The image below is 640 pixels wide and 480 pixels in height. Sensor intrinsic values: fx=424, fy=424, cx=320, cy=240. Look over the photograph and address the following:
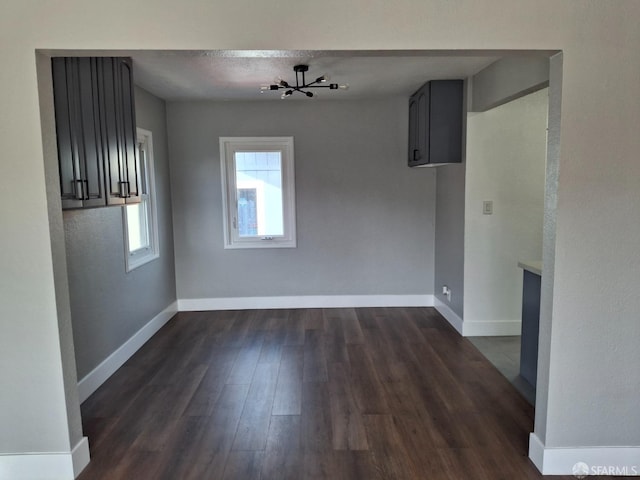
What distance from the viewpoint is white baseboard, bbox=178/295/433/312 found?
16.2 feet

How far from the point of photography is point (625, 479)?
207 cm

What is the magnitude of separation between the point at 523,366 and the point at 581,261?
144 cm

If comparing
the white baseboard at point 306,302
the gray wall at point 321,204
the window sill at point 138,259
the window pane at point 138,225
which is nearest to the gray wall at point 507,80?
the gray wall at point 321,204

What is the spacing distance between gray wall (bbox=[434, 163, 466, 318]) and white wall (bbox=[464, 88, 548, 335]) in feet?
0.38

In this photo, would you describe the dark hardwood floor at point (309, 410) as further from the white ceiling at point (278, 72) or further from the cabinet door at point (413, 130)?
the white ceiling at point (278, 72)

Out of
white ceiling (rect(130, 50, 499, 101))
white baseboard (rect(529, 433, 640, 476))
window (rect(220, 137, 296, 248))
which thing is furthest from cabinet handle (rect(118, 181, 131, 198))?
white baseboard (rect(529, 433, 640, 476))

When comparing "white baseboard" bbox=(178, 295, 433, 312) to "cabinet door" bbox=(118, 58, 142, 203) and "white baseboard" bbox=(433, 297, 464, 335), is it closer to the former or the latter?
"white baseboard" bbox=(433, 297, 464, 335)

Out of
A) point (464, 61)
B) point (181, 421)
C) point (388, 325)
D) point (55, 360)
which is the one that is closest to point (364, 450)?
point (181, 421)

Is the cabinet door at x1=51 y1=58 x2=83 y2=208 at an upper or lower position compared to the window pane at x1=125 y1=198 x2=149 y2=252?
upper

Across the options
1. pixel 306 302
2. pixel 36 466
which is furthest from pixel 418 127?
pixel 36 466

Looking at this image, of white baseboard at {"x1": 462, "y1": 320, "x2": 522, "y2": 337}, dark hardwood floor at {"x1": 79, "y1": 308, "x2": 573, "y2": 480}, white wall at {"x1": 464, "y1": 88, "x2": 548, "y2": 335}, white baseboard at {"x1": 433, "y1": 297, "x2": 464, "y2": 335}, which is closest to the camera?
dark hardwood floor at {"x1": 79, "y1": 308, "x2": 573, "y2": 480}

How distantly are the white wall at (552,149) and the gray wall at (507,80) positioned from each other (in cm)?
63

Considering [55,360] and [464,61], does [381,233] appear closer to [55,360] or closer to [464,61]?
[464,61]

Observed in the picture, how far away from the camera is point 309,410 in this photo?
2.72 m
